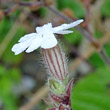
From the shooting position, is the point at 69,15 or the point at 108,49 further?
the point at 108,49

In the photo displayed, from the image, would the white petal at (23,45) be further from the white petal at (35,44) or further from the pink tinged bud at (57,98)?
the pink tinged bud at (57,98)

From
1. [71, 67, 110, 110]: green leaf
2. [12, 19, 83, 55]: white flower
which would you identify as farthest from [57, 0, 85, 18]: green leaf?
[12, 19, 83, 55]: white flower

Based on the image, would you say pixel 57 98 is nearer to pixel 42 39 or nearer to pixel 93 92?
pixel 42 39

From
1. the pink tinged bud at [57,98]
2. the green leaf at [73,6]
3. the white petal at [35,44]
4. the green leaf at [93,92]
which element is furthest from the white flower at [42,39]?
the green leaf at [73,6]

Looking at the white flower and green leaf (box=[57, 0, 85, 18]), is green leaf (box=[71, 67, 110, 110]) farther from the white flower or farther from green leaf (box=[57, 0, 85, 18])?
the white flower

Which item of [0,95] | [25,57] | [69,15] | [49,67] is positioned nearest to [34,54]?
[25,57]

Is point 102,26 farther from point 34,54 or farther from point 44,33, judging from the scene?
point 44,33
